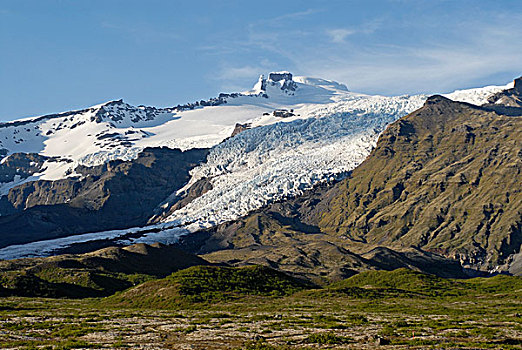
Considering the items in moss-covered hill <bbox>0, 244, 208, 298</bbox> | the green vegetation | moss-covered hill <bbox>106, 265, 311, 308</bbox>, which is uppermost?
the green vegetation

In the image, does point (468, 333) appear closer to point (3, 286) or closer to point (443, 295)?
point (443, 295)

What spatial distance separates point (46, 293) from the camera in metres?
123

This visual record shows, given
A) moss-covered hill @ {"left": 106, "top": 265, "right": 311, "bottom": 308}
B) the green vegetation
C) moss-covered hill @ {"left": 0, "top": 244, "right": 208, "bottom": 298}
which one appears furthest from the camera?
moss-covered hill @ {"left": 0, "top": 244, "right": 208, "bottom": 298}

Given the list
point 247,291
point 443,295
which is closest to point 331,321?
point 247,291

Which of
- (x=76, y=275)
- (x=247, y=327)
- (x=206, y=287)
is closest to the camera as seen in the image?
(x=247, y=327)

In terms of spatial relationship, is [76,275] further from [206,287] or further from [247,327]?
[247,327]

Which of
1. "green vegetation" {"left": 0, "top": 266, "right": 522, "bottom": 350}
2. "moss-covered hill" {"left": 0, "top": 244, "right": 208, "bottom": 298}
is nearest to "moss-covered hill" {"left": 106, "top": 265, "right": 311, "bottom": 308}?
"green vegetation" {"left": 0, "top": 266, "right": 522, "bottom": 350}

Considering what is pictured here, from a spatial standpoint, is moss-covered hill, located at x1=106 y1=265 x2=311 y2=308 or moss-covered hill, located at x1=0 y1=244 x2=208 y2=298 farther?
moss-covered hill, located at x1=0 y1=244 x2=208 y2=298

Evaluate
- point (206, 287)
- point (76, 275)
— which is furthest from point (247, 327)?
point (76, 275)

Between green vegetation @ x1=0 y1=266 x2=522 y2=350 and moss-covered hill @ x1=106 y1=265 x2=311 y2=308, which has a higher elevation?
green vegetation @ x1=0 y1=266 x2=522 y2=350

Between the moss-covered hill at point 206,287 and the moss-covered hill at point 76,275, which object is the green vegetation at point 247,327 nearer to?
the moss-covered hill at point 206,287

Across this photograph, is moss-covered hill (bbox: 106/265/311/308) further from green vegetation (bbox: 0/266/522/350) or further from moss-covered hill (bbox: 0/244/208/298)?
moss-covered hill (bbox: 0/244/208/298)

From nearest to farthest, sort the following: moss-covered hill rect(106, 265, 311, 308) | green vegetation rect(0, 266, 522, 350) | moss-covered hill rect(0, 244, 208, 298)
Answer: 1. green vegetation rect(0, 266, 522, 350)
2. moss-covered hill rect(106, 265, 311, 308)
3. moss-covered hill rect(0, 244, 208, 298)

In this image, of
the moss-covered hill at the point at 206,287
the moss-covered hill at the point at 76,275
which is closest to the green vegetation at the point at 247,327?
the moss-covered hill at the point at 206,287
